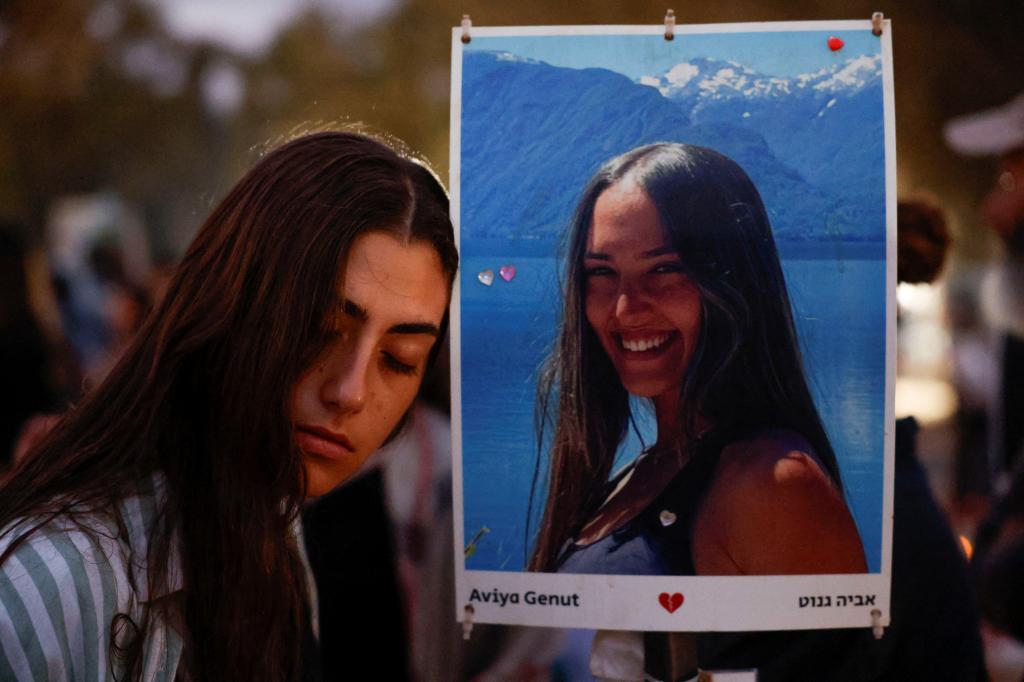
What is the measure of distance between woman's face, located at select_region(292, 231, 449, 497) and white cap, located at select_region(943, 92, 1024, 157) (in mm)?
2422

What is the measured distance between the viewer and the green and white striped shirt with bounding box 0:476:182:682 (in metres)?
1.21

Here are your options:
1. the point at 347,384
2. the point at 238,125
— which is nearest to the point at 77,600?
the point at 347,384

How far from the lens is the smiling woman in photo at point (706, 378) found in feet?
5.14

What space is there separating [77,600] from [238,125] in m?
3.40

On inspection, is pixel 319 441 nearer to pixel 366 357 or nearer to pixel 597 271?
pixel 366 357

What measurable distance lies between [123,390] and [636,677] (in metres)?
0.87

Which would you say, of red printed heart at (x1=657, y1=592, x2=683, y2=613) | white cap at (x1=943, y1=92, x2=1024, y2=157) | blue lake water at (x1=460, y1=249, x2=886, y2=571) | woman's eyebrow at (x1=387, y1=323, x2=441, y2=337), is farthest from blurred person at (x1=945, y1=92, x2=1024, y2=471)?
woman's eyebrow at (x1=387, y1=323, x2=441, y2=337)

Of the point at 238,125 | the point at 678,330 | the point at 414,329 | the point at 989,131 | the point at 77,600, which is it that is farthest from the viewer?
the point at 238,125

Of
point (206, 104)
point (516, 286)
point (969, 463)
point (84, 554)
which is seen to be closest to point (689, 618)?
point (516, 286)

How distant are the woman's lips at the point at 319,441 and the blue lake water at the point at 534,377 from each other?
238 millimetres

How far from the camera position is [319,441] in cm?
144

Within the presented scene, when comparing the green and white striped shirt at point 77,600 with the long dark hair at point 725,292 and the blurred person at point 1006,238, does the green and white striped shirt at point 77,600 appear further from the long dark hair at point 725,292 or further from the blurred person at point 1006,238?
the blurred person at point 1006,238

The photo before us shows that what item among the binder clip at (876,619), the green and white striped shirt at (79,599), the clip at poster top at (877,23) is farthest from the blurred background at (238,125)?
the green and white striped shirt at (79,599)

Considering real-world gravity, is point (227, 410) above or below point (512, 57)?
below
